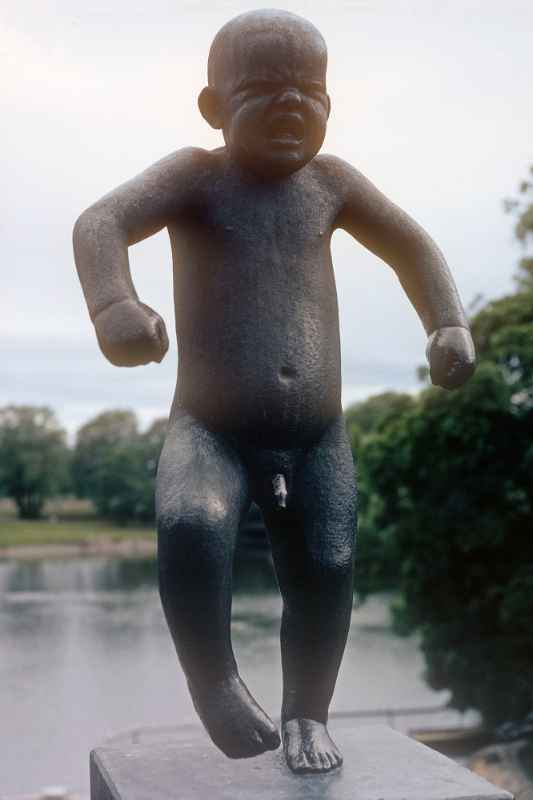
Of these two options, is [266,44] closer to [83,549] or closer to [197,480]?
[197,480]

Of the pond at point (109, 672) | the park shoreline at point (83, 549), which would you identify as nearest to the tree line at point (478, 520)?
the pond at point (109, 672)

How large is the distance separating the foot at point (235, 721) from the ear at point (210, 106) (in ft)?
5.41

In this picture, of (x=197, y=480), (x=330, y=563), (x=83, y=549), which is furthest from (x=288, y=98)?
(x=83, y=549)

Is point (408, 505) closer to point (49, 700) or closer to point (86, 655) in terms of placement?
point (49, 700)

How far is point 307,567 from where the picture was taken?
323cm

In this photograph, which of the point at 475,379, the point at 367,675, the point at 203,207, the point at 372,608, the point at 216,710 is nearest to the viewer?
the point at 216,710

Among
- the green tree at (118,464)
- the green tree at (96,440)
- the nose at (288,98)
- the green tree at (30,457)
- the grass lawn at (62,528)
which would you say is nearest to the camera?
the nose at (288,98)

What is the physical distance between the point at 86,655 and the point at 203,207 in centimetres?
2086

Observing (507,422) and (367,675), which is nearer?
(507,422)

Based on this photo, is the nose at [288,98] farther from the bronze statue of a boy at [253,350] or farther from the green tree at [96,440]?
the green tree at [96,440]

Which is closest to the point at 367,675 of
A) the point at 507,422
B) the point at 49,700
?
the point at 49,700

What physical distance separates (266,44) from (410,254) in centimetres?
80

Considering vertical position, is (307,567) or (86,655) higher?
(307,567)

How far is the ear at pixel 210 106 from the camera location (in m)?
3.29
